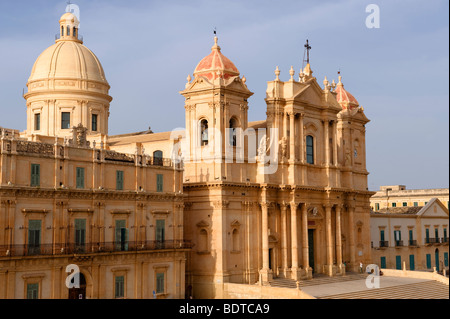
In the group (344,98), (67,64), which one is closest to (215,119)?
(67,64)

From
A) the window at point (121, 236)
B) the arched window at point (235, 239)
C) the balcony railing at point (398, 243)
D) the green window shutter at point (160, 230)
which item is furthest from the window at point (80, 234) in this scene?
the balcony railing at point (398, 243)

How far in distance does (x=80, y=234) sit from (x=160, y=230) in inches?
264

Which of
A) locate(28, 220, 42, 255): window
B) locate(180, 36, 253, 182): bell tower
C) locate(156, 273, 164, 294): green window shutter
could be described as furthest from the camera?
locate(180, 36, 253, 182): bell tower

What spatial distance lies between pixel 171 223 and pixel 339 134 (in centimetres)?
2433

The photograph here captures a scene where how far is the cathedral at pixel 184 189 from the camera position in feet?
131

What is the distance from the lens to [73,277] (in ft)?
135

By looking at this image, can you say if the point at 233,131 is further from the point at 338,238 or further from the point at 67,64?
the point at 67,64

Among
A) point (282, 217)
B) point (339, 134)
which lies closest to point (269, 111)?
point (282, 217)

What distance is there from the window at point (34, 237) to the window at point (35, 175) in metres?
2.19

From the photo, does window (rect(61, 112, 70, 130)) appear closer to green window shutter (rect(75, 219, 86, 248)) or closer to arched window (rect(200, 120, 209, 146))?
arched window (rect(200, 120, 209, 146))

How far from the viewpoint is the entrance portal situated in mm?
41219

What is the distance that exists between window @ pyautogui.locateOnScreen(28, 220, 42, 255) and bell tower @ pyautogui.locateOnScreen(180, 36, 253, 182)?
15.1 metres

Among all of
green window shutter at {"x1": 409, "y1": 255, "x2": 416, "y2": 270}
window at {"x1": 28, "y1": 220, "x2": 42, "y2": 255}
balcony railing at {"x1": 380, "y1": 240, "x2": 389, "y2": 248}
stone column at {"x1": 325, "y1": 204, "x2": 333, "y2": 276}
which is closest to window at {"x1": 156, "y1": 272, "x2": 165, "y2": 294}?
window at {"x1": 28, "y1": 220, "x2": 42, "y2": 255}

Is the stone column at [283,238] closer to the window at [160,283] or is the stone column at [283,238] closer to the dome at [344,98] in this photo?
the window at [160,283]
